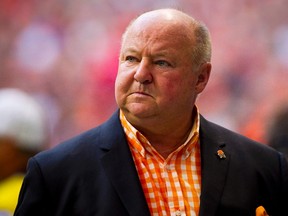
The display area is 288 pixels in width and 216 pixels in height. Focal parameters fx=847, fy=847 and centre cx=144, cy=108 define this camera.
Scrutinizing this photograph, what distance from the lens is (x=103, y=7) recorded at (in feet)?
18.9

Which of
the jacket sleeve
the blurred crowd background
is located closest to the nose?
the jacket sleeve

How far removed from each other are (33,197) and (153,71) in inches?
23.8

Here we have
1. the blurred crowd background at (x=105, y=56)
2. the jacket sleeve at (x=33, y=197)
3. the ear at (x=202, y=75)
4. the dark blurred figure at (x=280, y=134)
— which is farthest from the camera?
the blurred crowd background at (x=105, y=56)

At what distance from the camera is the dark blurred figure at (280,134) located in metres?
3.97

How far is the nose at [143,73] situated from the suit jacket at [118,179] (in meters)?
0.23

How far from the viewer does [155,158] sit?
303 centimetres

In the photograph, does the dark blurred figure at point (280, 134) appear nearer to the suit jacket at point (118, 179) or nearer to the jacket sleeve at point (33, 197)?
the suit jacket at point (118, 179)

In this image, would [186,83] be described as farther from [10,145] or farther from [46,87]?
[46,87]

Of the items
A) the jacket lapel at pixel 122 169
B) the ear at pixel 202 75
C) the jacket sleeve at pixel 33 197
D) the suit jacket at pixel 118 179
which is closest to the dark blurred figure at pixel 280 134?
the suit jacket at pixel 118 179

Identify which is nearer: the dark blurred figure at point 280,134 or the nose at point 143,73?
the nose at point 143,73

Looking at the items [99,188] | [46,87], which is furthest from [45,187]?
[46,87]

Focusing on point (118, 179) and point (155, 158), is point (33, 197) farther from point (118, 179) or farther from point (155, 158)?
point (155, 158)

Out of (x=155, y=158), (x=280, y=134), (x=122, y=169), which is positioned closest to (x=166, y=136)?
(x=155, y=158)

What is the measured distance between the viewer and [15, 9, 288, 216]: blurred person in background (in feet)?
9.51
